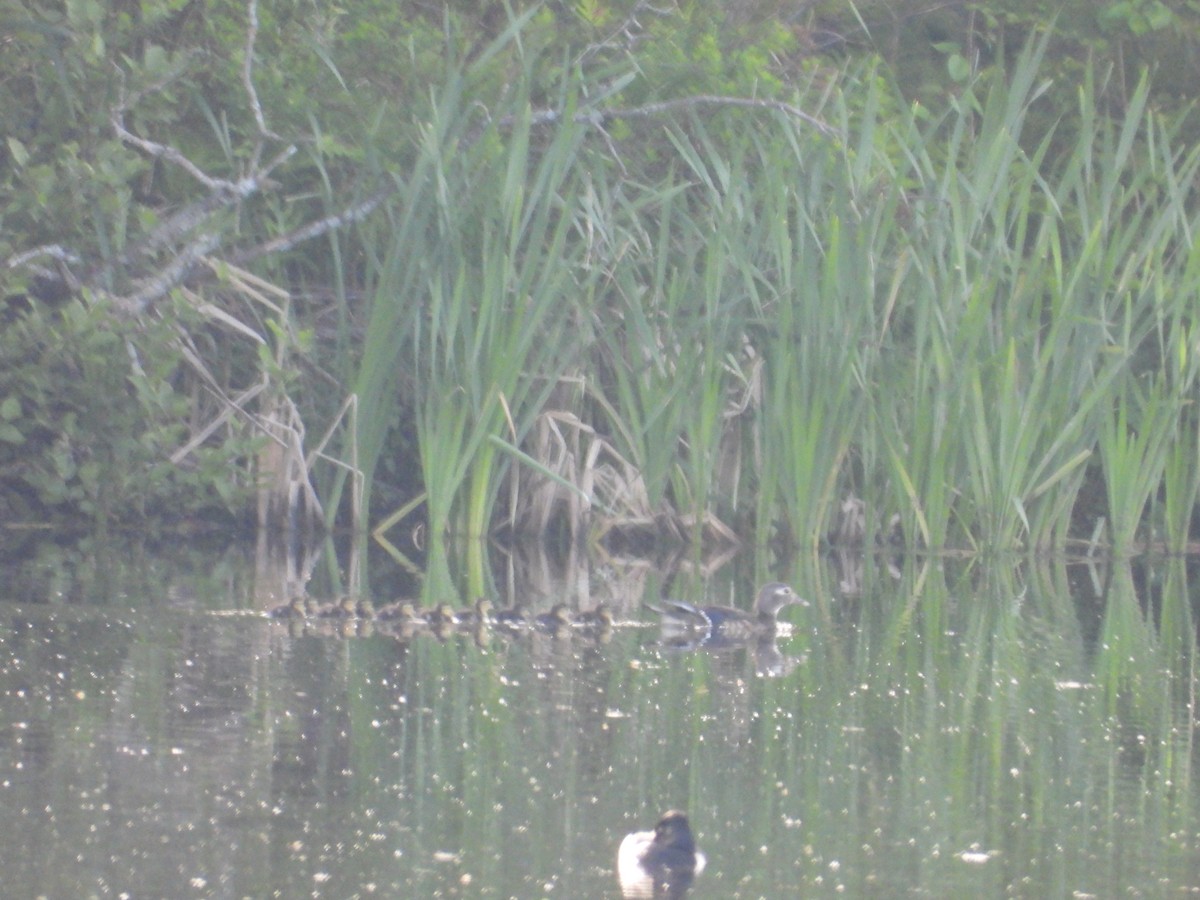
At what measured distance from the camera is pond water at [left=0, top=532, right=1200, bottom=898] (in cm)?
478

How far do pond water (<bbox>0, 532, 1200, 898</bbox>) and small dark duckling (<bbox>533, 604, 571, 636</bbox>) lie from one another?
0.55 ft

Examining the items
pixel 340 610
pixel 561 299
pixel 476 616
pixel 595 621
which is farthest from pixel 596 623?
pixel 561 299

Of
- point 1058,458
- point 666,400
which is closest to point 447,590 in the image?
point 666,400

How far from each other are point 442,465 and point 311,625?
3.14m

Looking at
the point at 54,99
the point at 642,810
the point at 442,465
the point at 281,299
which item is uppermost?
the point at 54,99

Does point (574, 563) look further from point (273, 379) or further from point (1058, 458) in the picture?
point (1058, 458)

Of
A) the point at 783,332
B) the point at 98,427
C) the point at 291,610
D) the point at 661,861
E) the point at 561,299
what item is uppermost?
the point at 561,299

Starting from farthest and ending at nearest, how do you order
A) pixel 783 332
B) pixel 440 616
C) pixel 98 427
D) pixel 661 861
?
pixel 98 427
pixel 783 332
pixel 440 616
pixel 661 861

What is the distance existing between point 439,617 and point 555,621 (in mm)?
459

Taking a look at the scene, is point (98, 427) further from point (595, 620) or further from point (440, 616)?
point (595, 620)

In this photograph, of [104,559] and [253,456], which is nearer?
[104,559]

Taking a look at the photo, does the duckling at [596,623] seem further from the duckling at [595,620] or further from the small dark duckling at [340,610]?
the small dark duckling at [340,610]

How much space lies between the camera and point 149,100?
39.9ft

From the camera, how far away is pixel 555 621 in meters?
8.59
